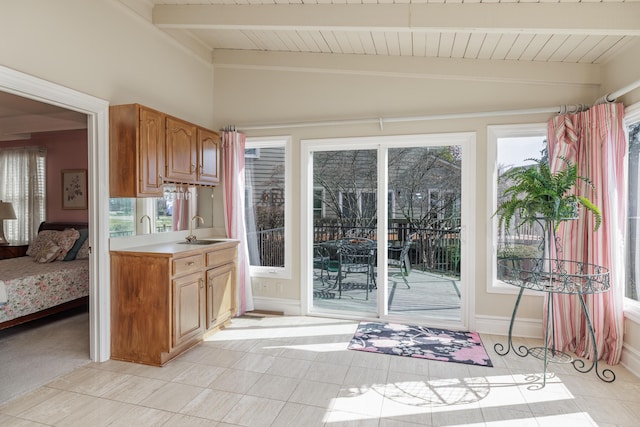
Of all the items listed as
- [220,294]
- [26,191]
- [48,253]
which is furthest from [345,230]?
[26,191]

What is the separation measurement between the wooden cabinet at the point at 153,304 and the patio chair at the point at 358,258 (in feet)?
5.47

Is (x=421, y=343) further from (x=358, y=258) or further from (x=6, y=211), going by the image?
(x=6, y=211)

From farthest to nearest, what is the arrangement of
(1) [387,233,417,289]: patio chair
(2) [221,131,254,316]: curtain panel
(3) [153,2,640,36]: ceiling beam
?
(2) [221,131,254,316]: curtain panel
(1) [387,233,417,289]: patio chair
(3) [153,2,640,36]: ceiling beam

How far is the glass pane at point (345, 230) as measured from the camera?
4.12 meters

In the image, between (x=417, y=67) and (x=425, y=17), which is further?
(x=417, y=67)

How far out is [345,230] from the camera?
4.21 metres

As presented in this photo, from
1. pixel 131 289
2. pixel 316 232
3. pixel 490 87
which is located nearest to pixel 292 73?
pixel 316 232

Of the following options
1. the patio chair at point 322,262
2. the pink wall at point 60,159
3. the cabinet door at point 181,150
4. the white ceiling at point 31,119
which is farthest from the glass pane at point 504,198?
the pink wall at point 60,159

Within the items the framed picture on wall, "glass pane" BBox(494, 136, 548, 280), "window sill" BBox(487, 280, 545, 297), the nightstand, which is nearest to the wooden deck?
"window sill" BBox(487, 280, 545, 297)

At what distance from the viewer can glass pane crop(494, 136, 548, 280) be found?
361 centimetres

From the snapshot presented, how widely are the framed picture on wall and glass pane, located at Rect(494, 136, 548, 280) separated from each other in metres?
5.74

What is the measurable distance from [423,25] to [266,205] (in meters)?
2.59

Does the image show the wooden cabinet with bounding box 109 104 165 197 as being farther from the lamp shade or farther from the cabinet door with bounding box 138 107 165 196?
the lamp shade

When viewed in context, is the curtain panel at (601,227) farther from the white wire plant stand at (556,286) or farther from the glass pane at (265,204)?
the glass pane at (265,204)
